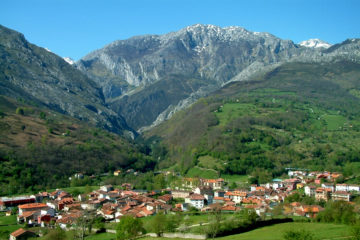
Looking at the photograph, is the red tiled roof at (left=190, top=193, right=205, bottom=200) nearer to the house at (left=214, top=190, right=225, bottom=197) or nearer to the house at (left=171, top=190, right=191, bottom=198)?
the house at (left=171, top=190, right=191, bottom=198)

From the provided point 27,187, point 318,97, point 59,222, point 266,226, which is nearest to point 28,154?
point 27,187

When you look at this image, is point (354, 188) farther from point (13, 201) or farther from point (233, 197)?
point (13, 201)

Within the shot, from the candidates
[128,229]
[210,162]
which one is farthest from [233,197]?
[128,229]

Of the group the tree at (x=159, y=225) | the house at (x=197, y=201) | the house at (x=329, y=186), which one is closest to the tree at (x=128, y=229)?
the tree at (x=159, y=225)

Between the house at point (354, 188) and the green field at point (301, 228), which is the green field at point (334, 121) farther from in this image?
the green field at point (301, 228)

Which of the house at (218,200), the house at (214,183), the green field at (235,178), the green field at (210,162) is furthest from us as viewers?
the green field at (210,162)

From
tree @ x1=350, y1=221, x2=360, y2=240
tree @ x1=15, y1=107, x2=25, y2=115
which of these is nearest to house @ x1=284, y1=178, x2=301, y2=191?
tree @ x1=350, y1=221, x2=360, y2=240

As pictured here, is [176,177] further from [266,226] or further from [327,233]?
[327,233]
